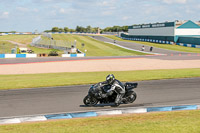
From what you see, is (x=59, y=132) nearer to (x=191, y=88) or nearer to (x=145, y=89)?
(x=145, y=89)

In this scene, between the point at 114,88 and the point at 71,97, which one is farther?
the point at 71,97

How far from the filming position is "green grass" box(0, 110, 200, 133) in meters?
8.43

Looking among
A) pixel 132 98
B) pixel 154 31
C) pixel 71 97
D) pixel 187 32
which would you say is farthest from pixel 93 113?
pixel 154 31

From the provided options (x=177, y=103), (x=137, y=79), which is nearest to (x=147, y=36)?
(x=137, y=79)

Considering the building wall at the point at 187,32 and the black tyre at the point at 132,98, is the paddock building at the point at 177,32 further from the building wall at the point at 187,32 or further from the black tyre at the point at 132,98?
the black tyre at the point at 132,98

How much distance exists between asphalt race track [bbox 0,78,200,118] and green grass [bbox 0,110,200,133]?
2.02 metres

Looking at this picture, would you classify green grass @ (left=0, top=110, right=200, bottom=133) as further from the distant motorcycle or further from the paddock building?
the paddock building

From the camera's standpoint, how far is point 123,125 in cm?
905

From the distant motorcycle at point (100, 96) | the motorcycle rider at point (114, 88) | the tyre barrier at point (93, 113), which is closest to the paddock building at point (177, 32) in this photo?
the distant motorcycle at point (100, 96)

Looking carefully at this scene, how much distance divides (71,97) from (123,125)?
20.3ft

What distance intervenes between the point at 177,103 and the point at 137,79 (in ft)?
→ 25.5

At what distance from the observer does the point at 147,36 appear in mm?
93375

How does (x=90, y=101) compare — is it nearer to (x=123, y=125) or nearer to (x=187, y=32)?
(x=123, y=125)

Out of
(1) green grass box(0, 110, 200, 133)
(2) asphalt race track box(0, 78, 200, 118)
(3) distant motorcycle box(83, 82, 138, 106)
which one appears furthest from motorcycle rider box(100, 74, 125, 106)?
(1) green grass box(0, 110, 200, 133)
